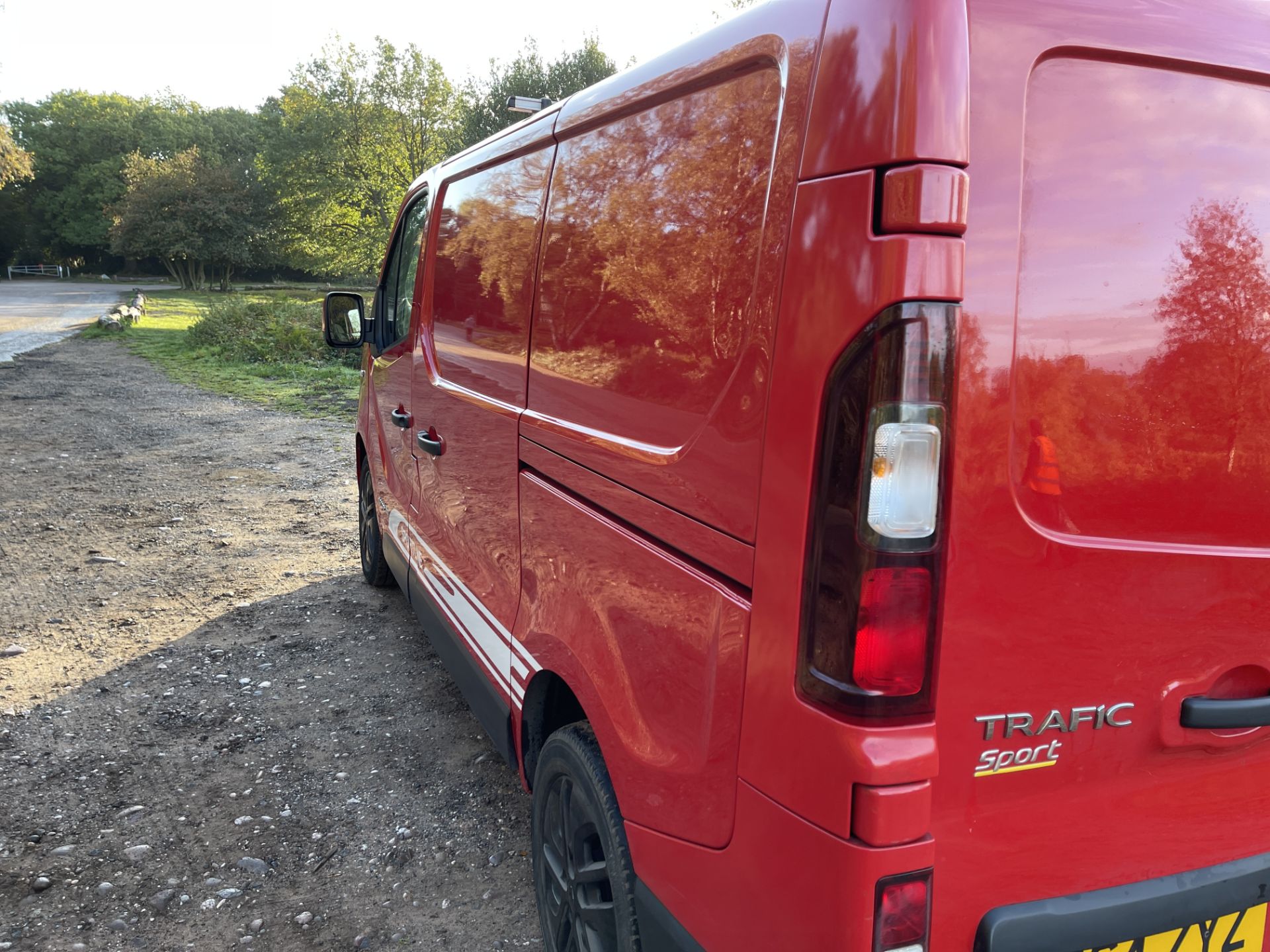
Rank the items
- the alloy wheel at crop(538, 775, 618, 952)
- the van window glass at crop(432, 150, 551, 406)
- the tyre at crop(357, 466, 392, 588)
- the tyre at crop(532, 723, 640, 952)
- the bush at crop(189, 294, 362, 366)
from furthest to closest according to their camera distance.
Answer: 1. the bush at crop(189, 294, 362, 366)
2. the tyre at crop(357, 466, 392, 588)
3. the van window glass at crop(432, 150, 551, 406)
4. the alloy wheel at crop(538, 775, 618, 952)
5. the tyre at crop(532, 723, 640, 952)

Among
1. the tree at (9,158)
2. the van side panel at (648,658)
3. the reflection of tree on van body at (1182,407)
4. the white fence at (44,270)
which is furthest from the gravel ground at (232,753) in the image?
the white fence at (44,270)

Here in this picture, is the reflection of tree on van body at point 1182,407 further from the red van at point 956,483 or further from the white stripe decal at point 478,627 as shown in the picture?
the white stripe decal at point 478,627

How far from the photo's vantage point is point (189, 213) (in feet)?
132

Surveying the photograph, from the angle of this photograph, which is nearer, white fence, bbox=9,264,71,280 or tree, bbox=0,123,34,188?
tree, bbox=0,123,34,188

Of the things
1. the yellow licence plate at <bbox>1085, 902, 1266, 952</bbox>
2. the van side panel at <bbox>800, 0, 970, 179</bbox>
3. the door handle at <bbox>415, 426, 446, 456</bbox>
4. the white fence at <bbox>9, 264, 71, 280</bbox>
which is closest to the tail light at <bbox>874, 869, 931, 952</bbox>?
the yellow licence plate at <bbox>1085, 902, 1266, 952</bbox>

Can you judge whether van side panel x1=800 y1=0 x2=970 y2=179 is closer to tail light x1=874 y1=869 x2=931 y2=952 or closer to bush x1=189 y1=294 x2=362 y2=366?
tail light x1=874 y1=869 x2=931 y2=952

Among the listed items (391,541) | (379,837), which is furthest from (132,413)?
(379,837)

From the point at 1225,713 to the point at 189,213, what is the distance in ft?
151

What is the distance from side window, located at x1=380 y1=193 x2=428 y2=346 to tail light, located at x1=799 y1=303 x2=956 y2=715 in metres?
2.96

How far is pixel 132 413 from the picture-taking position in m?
11.1

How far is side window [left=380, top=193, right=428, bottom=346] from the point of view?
3.91 m

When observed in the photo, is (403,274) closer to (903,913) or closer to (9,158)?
(903,913)

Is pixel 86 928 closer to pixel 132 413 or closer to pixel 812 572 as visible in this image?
pixel 812 572

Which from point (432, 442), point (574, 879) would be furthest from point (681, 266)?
point (432, 442)
